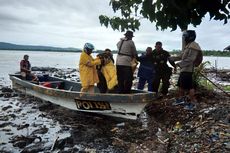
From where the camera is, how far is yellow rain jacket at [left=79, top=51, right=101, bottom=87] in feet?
31.7

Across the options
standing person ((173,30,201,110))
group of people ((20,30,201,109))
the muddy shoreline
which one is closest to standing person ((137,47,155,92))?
group of people ((20,30,201,109))

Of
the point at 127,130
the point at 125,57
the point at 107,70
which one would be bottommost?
the point at 127,130

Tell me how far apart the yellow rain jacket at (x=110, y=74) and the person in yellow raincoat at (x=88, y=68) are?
1.06ft

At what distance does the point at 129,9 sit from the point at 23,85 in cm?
1050

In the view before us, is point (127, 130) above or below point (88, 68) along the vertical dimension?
below

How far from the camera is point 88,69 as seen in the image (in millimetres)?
9891

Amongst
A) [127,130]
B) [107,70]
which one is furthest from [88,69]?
[127,130]

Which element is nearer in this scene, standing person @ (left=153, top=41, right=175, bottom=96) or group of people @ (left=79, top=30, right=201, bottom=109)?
group of people @ (left=79, top=30, right=201, bottom=109)

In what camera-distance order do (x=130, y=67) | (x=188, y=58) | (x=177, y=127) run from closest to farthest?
1. (x=177, y=127)
2. (x=188, y=58)
3. (x=130, y=67)

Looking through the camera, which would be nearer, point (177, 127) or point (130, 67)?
point (177, 127)

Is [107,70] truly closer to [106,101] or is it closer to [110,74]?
[110,74]

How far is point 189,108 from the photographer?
8.98 m

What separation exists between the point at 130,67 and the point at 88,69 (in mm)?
1292

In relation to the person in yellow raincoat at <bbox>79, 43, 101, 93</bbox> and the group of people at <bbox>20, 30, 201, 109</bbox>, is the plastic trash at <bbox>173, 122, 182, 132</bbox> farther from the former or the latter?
the person in yellow raincoat at <bbox>79, 43, 101, 93</bbox>
